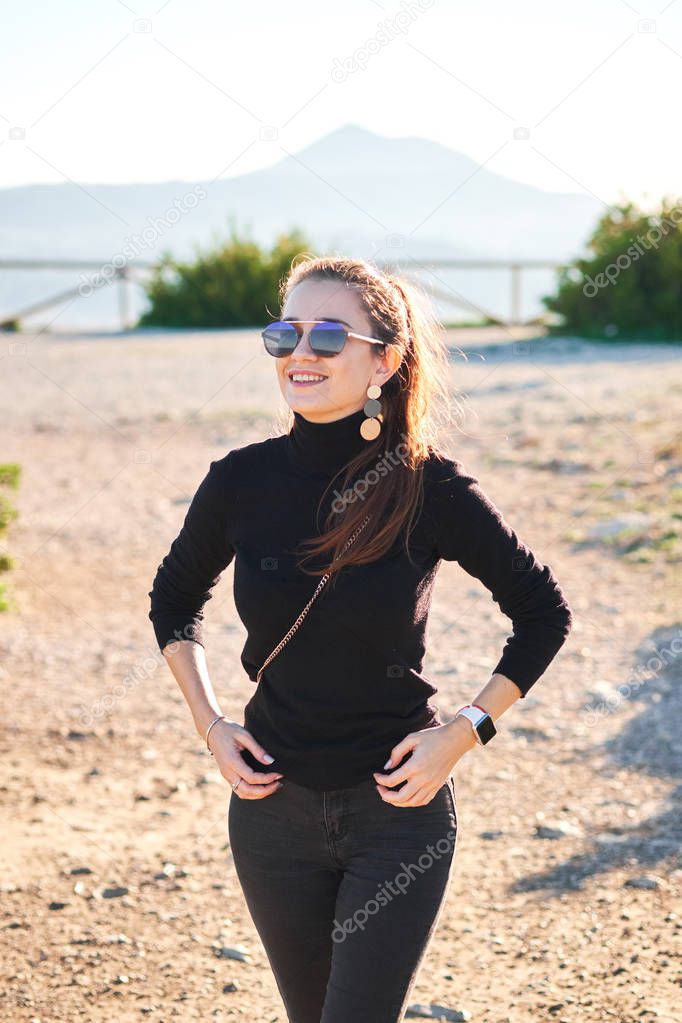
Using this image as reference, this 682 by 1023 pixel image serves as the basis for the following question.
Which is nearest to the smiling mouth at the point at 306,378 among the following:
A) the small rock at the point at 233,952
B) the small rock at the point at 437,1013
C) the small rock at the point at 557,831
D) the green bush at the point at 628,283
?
the small rock at the point at 437,1013

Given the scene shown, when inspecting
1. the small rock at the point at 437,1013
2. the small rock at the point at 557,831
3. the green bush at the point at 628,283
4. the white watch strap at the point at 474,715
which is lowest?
the small rock at the point at 437,1013

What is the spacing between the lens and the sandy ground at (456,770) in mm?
3398

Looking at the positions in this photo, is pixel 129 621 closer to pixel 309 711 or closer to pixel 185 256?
pixel 309 711

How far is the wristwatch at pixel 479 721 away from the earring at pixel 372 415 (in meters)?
0.54

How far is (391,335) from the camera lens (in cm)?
233

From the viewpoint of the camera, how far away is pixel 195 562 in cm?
237

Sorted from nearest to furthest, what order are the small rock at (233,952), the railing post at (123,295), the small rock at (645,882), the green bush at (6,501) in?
1. the small rock at (233,952)
2. the small rock at (645,882)
3. the green bush at (6,501)
4. the railing post at (123,295)

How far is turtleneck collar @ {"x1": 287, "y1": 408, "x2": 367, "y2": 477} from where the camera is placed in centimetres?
227

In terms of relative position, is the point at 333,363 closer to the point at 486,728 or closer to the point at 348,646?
the point at 348,646

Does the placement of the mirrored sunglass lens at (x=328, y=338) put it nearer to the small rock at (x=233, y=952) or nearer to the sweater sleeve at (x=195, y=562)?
the sweater sleeve at (x=195, y=562)

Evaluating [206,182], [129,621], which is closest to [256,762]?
[129,621]

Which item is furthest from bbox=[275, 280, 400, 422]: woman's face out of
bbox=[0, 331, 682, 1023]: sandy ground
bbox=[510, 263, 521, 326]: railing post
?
bbox=[510, 263, 521, 326]: railing post

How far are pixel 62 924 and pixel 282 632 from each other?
1963 mm

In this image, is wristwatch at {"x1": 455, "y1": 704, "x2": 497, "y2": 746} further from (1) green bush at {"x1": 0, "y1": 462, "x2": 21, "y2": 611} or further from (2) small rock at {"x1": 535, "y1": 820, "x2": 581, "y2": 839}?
(1) green bush at {"x1": 0, "y1": 462, "x2": 21, "y2": 611}
